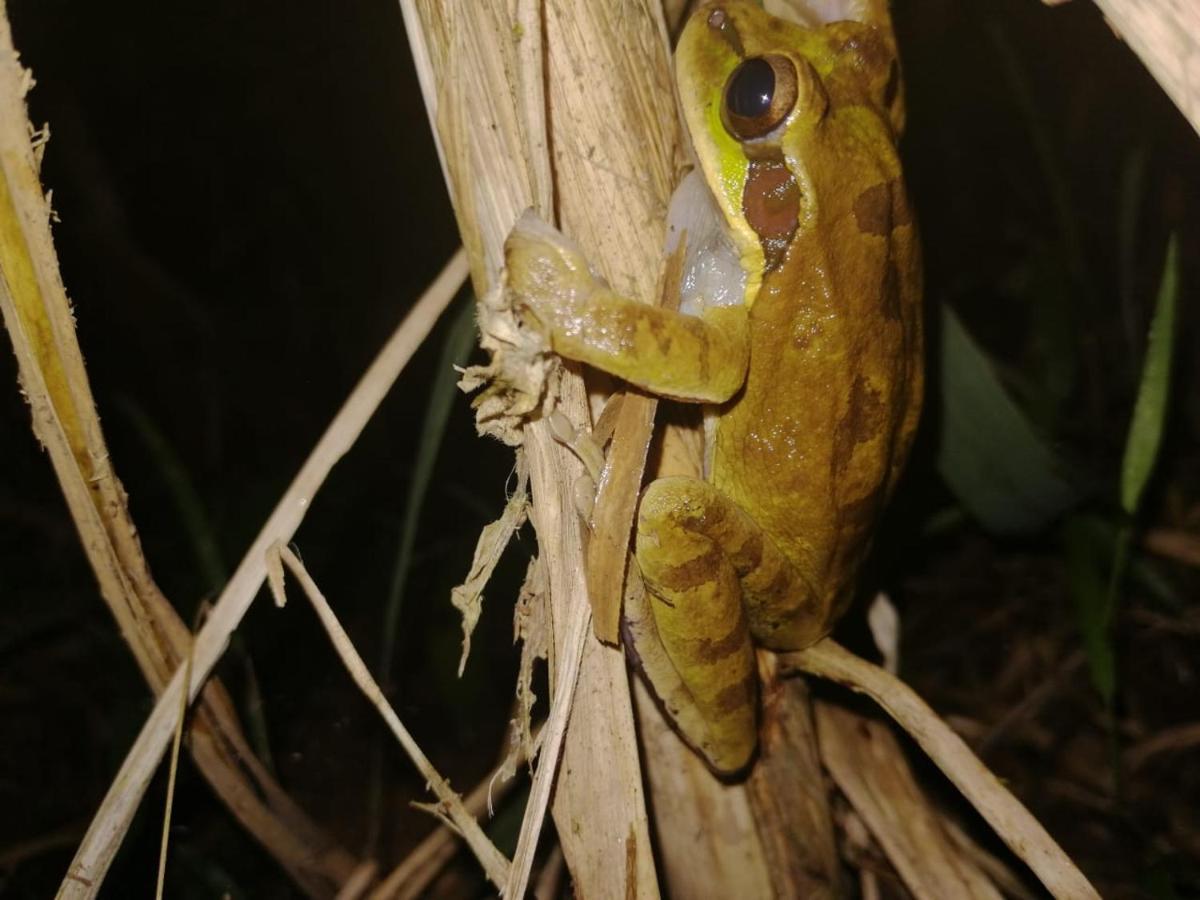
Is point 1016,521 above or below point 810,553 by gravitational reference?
below

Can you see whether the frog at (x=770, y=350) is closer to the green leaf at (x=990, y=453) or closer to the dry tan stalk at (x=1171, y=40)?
the green leaf at (x=990, y=453)

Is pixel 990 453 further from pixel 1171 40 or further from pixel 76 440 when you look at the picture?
pixel 76 440

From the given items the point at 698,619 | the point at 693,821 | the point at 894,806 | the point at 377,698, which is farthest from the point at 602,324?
the point at 894,806

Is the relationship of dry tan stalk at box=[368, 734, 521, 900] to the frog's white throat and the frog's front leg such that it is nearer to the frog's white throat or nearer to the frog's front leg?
the frog's front leg

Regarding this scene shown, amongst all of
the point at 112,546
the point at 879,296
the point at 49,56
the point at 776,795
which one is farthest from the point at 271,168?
the point at 776,795

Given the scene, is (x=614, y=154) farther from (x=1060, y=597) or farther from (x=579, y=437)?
(x=1060, y=597)
